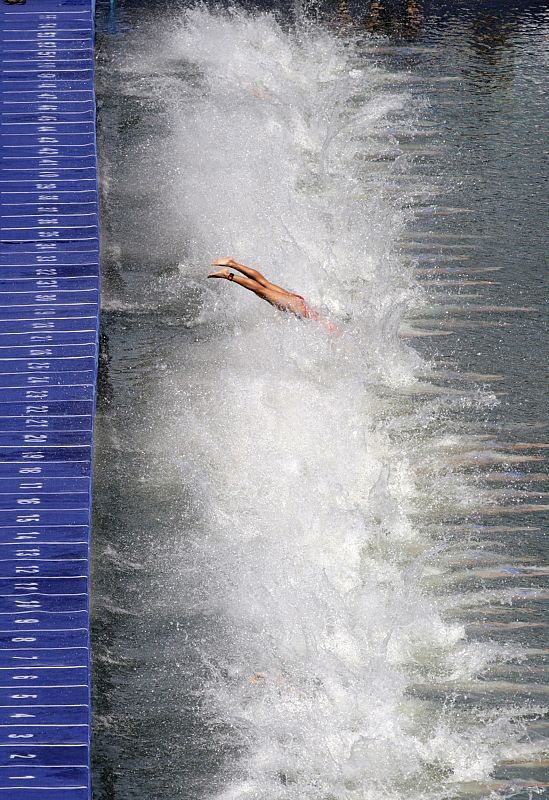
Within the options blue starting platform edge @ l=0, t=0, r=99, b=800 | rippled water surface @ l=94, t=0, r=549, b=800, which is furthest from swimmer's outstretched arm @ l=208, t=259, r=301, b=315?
blue starting platform edge @ l=0, t=0, r=99, b=800

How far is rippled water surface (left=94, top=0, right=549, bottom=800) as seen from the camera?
10.6 meters

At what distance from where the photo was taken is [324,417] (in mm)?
13555

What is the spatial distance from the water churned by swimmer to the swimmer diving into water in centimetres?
14

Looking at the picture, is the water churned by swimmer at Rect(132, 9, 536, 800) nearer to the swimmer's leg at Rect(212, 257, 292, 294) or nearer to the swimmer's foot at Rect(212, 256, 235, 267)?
the swimmer's leg at Rect(212, 257, 292, 294)

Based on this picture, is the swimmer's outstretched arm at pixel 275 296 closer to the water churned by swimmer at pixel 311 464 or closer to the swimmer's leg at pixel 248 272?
the swimmer's leg at pixel 248 272

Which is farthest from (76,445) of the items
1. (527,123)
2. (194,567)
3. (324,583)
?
(527,123)

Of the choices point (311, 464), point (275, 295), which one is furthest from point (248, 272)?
point (311, 464)

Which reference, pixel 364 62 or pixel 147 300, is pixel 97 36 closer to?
pixel 364 62

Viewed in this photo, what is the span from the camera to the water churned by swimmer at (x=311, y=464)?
10.5m

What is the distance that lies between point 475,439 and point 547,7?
1093cm

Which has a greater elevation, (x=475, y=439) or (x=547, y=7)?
(x=547, y=7)

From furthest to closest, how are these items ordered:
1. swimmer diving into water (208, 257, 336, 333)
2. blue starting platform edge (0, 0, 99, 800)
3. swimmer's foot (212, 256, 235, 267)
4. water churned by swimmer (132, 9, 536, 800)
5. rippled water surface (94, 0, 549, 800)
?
swimmer diving into water (208, 257, 336, 333)
swimmer's foot (212, 256, 235, 267)
rippled water surface (94, 0, 549, 800)
water churned by swimmer (132, 9, 536, 800)
blue starting platform edge (0, 0, 99, 800)

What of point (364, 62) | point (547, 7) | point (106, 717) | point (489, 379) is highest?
point (547, 7)

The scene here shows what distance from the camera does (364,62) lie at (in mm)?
20359
